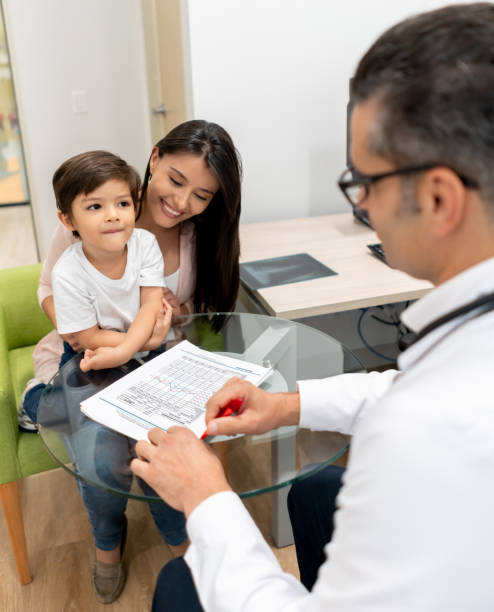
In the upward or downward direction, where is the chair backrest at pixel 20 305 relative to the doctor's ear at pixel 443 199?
downward

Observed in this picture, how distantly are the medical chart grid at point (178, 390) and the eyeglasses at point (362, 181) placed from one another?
0.56 meters

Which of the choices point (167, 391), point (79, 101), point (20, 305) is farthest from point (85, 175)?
point (79, 101)

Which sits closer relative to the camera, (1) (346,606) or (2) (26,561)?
(1) (346,606)

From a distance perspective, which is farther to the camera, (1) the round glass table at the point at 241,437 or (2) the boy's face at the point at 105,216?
(2) the boy's face at the point at 105,216

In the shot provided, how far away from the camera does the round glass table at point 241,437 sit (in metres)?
1.10

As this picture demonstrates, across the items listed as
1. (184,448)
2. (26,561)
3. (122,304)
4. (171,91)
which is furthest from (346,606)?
(171,91)

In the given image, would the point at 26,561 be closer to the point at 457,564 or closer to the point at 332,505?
the point at 332,505

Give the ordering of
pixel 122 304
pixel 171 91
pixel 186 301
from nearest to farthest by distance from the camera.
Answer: pixel 122 304 < pixel 186 301 < pixel 171 91

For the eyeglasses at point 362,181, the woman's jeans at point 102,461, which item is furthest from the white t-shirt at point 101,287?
the eyeglasses at point 362,181

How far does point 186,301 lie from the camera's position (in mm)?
1870

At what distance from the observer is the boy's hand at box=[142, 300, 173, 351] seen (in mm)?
1511

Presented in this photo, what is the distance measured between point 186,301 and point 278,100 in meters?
0.99

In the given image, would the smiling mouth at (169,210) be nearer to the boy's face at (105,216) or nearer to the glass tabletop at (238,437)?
the boy's face at (105,216)

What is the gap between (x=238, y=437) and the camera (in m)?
1.17
